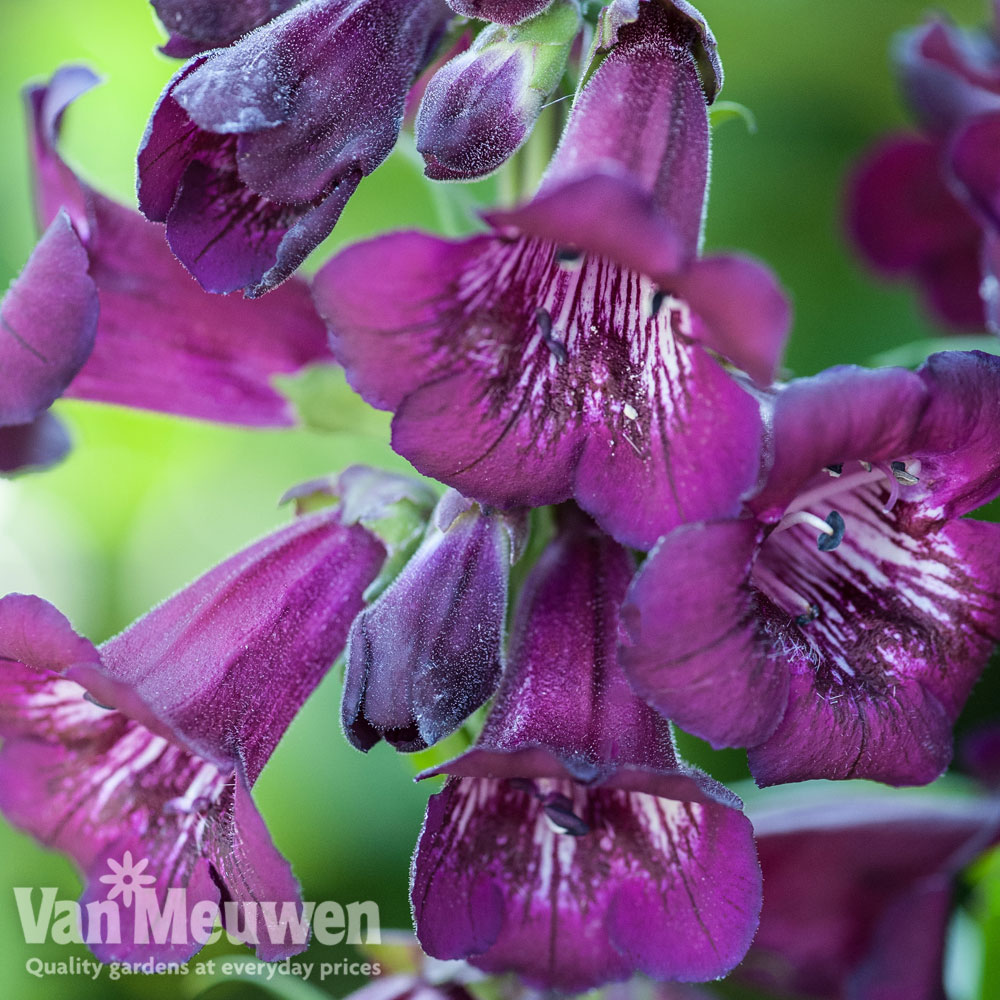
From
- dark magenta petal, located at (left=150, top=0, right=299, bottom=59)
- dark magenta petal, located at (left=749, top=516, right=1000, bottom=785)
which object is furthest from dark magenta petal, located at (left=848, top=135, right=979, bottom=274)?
dark magenta petal, located at (left=150, top=0, right=299, bottom=59)

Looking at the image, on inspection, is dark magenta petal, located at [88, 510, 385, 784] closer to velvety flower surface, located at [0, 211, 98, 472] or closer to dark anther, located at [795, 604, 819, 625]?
velvety flower surface, located at [0, 211, 98, 472]

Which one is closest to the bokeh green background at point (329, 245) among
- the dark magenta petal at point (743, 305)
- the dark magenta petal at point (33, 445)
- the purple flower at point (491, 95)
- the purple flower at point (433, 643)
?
the dark magenta petal at point (33, 445)

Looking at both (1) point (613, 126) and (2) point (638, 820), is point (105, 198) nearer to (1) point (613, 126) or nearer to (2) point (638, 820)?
(1) point (613, 126)

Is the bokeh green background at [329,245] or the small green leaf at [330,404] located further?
the bokeh green background at [329,245]

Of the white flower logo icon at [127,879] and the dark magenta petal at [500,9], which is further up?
the dark magenta petal at [500,9]

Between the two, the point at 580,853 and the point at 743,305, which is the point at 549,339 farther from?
the point at 580,853

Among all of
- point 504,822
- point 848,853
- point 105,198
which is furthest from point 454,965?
point 105,198

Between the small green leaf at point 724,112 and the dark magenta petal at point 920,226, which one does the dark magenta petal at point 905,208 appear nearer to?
the dark magenta petal at point 920,226
